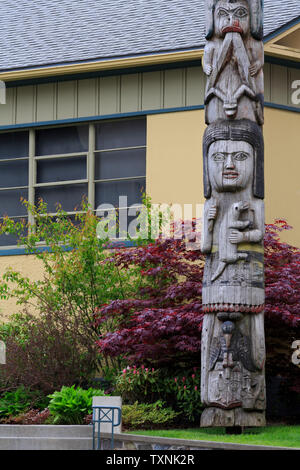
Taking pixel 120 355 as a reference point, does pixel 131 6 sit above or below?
above

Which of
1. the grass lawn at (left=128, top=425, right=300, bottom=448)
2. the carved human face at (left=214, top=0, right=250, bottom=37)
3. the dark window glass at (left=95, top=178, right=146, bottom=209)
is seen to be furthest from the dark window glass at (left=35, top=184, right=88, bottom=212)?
the grass lawn at (left=128, top=425, right=300, bottom=448)

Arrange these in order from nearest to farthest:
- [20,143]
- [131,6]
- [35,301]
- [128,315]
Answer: [128,315]
[35,301]
[20,143]
[131,6]

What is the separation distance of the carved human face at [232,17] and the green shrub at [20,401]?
21.6ft

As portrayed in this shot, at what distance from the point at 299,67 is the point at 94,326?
6476 mm

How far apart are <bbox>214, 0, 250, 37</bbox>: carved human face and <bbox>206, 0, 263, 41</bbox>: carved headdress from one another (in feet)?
0.20

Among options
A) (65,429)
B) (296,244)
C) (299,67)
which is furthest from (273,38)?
(65,429)

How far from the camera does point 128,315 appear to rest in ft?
51.4

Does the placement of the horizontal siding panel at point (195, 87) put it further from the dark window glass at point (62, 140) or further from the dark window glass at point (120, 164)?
the dark window glass at point (62, 140)

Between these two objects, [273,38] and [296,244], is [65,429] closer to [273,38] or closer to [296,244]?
[296,244]

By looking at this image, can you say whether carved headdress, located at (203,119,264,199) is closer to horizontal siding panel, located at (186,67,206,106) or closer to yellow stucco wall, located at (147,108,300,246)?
yellow stucco wall, located at (147,108,300,246)

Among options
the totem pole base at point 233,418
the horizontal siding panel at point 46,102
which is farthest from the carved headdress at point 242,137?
the horizontal siding panel at point 46,102

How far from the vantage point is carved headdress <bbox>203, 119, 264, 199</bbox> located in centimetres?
1302

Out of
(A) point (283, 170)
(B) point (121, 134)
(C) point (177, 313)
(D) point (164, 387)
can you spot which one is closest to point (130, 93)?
(B) point (121, 134)

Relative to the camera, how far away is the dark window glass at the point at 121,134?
1855 centimetres
